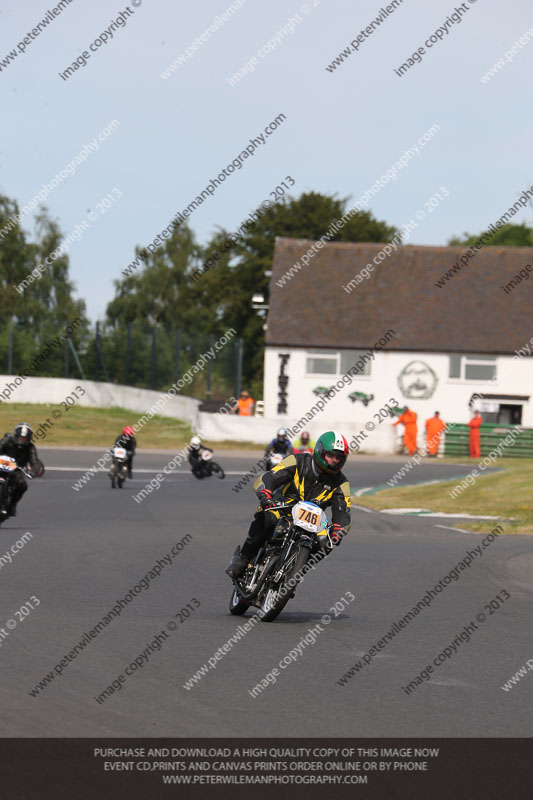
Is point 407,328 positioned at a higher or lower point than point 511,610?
higher

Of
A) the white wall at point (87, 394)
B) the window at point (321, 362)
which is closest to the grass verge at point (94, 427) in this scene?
the white wall at point (87, 394)

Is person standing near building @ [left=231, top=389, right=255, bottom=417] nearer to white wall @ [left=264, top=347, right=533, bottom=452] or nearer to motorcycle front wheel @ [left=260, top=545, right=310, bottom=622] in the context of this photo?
white wall @ [left=264, top=347, right=533, bottom=452]

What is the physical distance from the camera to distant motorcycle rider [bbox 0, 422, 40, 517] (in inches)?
646

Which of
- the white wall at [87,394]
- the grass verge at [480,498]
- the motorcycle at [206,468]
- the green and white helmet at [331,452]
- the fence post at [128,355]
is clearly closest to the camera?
the green and white helmet at [331,452]

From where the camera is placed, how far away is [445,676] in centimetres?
771

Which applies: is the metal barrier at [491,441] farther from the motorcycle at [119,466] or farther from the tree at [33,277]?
the tree at [33,277]

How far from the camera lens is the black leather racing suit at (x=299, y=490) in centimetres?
971

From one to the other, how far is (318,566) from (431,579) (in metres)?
1.50

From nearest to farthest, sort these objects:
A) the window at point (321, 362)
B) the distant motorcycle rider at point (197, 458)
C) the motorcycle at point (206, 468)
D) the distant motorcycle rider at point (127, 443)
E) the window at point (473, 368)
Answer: the distant motorcycle rider at point (127, 443)
the motorcycle at point (206, 468)
the distant motorcycle rider at point (197, 458)
the window at point (473, 368)
the window at point (321, 362)

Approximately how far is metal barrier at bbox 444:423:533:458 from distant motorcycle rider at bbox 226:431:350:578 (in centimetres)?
3497

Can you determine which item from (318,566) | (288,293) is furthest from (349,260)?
(318,566)

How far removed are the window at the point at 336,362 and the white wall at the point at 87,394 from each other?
5.79m

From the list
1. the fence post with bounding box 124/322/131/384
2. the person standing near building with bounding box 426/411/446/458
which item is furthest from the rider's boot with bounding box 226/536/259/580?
the fence post with bounding box 124/322/131/384
